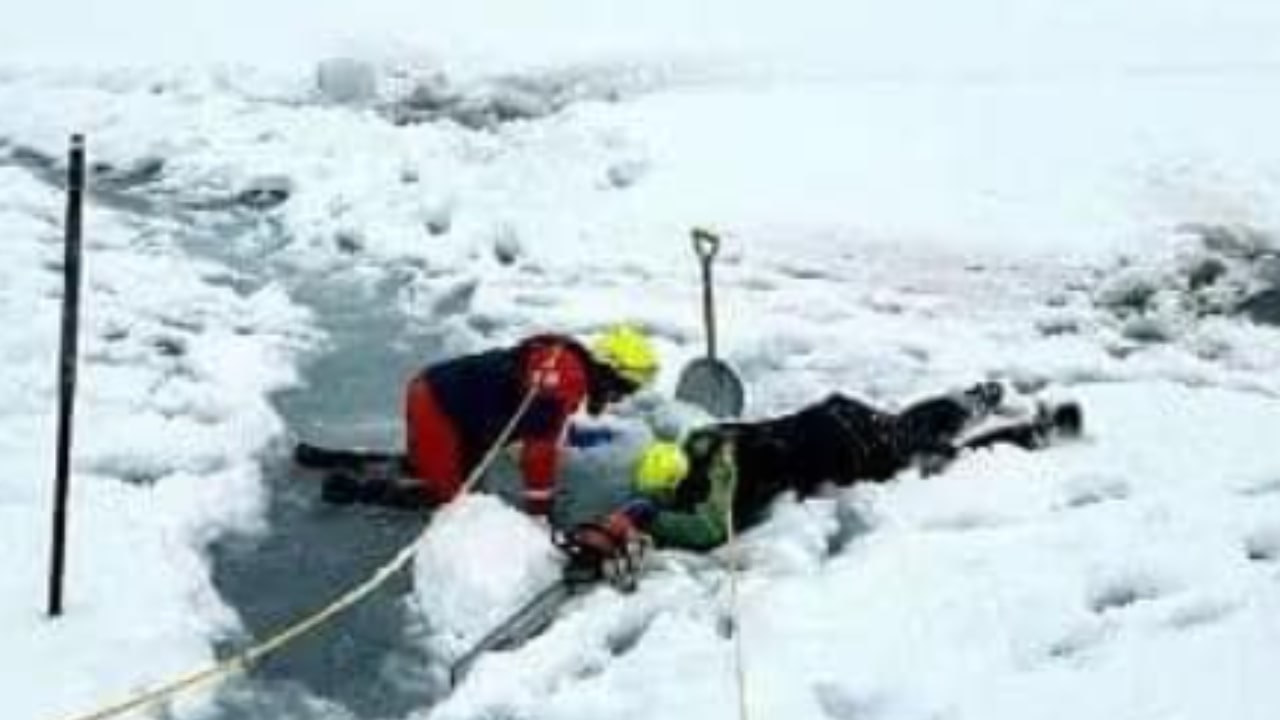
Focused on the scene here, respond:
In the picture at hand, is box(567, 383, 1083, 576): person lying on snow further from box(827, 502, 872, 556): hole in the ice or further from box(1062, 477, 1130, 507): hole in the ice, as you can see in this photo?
box(1062, 477, 1130, 507): hole in the ice

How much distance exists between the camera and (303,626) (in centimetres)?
745

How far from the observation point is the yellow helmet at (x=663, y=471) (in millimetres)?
8289

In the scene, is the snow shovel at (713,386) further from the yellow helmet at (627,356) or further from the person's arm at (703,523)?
the person's arm at (703,523)

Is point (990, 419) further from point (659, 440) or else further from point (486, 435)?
point (486, 435)

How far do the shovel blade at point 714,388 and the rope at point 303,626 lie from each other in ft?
3.68

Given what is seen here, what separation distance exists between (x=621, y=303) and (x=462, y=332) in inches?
36.4

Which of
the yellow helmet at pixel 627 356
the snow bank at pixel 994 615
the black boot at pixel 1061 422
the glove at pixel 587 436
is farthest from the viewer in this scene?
the glove at pixel 587 436

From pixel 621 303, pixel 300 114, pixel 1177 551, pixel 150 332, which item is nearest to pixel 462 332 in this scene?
pixel 621 303

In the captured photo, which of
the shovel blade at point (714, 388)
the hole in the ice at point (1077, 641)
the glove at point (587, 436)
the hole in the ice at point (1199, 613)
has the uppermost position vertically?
the shovel blade at point (714, 388)

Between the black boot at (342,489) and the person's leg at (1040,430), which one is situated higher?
the person's leg at (1040,430)

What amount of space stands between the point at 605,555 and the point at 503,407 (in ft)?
3.62

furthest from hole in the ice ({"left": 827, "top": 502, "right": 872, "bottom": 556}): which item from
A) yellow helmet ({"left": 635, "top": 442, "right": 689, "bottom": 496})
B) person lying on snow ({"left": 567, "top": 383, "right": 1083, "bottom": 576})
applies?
yellow helmet ({"left": 635, "top": 442, "right": 689, "bottom": 496})

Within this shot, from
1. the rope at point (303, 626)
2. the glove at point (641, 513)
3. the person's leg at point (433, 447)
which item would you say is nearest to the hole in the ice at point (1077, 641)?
the glove at point (641, 513)

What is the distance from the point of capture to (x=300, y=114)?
17.2 metres
